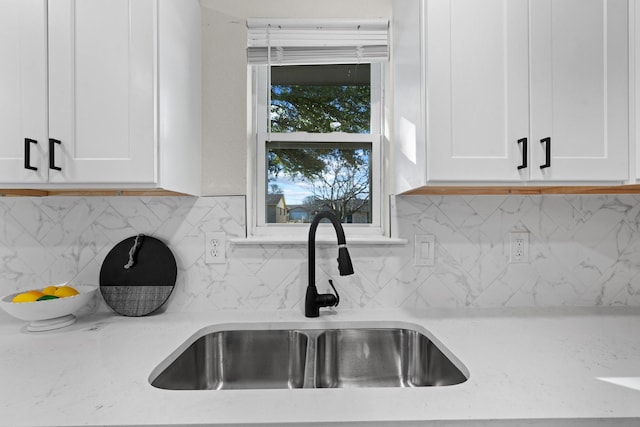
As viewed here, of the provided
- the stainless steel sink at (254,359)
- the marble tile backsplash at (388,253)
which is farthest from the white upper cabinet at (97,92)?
the stainless steel sink at (254,359)

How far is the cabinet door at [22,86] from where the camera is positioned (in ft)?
3.45

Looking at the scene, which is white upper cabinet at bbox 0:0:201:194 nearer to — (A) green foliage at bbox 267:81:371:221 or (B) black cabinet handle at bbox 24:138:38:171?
(B) black cabinet handle at bbox 24:138:38:171

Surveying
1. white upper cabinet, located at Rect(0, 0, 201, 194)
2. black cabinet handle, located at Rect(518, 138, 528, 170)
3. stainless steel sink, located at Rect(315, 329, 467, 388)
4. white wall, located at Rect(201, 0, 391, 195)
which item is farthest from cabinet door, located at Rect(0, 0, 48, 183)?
black cabinet handle, located at Rect(518, 138, 528, 170)

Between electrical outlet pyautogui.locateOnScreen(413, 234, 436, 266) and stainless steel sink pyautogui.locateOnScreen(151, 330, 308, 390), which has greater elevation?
electrical outlet pyautogui.locateOnScreen(413, 234, 436, 266)

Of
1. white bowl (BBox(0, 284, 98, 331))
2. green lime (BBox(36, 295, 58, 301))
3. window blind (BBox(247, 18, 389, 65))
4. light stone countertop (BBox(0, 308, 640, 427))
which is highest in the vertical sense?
window blind (BBox(247, 18, 389, 65))

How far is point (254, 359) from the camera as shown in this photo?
129 cm

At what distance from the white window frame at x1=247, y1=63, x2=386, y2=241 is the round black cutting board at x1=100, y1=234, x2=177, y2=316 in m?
0.38

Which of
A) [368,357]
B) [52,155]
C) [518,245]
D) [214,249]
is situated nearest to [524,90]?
[518,245]

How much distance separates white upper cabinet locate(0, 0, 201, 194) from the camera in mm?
1055

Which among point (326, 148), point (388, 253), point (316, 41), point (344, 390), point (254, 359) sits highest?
point (316, 41)

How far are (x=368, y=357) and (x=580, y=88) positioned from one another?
114 cm

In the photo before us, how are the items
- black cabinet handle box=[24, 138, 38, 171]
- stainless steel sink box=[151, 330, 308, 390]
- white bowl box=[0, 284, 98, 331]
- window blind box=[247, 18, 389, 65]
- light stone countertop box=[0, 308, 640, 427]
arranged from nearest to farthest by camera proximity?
light stone countertop box=[0, 308, 640, 427], black cabinet handle box=[24, 138, 38, 171], white bowl box=[0, 284, 98, 331], stainless steel sink box=[151, 330, 308, 390], window blind box=[247, 18, 389, 65]

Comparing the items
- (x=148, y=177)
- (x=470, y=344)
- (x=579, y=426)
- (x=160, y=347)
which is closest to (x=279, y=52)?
(x=148, y=177)

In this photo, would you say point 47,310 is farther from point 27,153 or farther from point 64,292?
point 27,153
